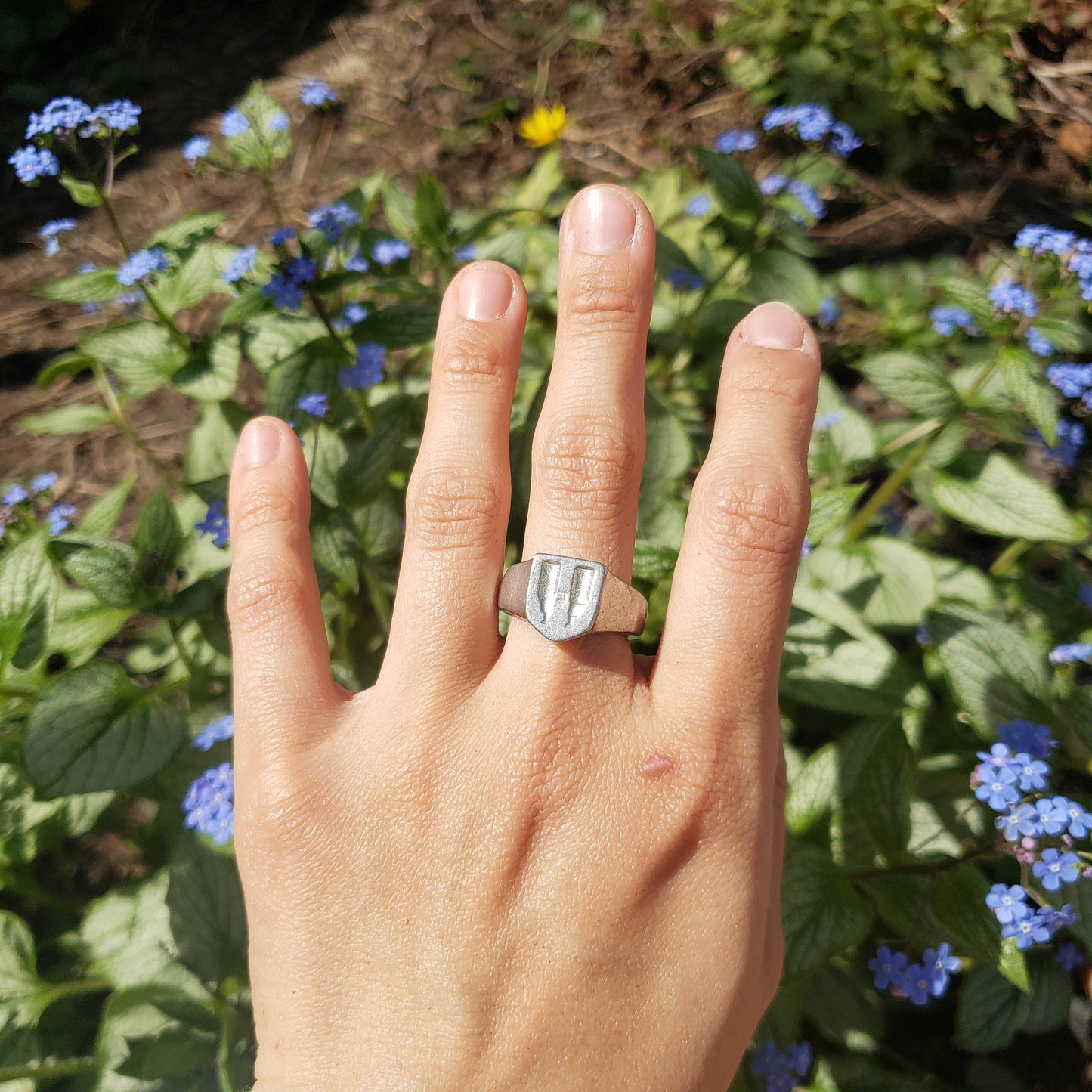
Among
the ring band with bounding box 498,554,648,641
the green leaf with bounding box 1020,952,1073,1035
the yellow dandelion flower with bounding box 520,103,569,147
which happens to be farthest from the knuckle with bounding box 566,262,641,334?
the yellow dandelion flower with bounding box 520,103,569,147

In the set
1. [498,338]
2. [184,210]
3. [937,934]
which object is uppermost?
[498,338]

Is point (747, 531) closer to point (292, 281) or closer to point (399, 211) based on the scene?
point (292, 281)

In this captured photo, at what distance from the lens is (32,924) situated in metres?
3.04

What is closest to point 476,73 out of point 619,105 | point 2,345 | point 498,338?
point 619,105

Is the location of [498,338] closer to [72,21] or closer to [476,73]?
[476,73]

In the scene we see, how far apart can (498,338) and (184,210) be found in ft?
13.4

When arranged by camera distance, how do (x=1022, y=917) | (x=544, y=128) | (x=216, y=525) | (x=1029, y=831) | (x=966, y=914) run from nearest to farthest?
1. (x=1029, y=831)
2. (x=1022, y=917)
3. (x=966, y=914)
4. (x=216, y=525)
5. (x=544, y=128)

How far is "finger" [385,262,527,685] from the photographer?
1.74 metres

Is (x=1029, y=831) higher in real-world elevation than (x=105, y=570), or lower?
lower

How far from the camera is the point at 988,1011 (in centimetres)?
237

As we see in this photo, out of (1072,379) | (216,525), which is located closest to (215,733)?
(216,525)

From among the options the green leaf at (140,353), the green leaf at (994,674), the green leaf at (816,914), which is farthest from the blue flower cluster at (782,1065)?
the green leaf at (140,353)

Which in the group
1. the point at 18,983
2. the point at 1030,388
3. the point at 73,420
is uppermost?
the point at 73,420

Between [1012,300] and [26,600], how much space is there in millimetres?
3158
